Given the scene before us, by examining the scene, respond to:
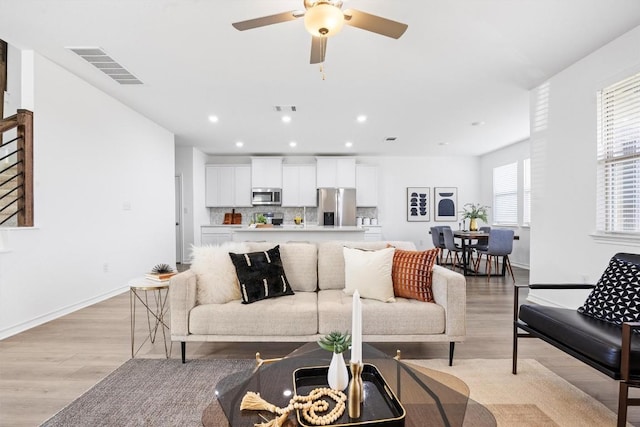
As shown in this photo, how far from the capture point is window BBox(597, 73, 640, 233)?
2.92 m

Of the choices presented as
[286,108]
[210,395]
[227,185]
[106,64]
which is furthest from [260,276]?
[227,185]

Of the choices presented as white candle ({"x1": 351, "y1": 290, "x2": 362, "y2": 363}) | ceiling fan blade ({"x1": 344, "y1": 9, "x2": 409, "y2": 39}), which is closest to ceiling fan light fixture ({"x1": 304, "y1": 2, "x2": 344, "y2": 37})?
ceiling fan blade ({"x1": 344, "y1": 9, "x2": 409, "y2": 39})

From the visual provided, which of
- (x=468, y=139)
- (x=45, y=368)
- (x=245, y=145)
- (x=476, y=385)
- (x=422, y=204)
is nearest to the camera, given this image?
(x=476, y=385)

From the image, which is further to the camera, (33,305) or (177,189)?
(177,189)

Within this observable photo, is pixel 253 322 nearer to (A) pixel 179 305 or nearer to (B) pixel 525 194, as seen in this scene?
(A) pixel 179 305

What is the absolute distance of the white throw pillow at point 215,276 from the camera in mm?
2432

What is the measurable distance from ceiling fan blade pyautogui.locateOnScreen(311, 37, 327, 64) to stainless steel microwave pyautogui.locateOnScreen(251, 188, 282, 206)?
573 centimetres

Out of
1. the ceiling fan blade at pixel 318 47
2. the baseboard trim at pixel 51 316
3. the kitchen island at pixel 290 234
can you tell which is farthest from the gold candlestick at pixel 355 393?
the kitchen island at pixel 290 234

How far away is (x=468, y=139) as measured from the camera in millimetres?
6797

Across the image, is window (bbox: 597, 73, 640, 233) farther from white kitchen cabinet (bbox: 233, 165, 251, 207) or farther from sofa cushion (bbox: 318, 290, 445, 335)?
white kitchen cabinet (bbox: 233, 165, 251, 207)

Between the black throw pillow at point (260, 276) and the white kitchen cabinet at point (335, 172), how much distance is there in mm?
5445

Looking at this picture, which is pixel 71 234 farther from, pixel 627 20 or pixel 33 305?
pixel 627 20

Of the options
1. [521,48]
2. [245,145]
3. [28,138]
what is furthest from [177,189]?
[521,48]

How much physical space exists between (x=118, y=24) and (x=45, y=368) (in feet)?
9.01
